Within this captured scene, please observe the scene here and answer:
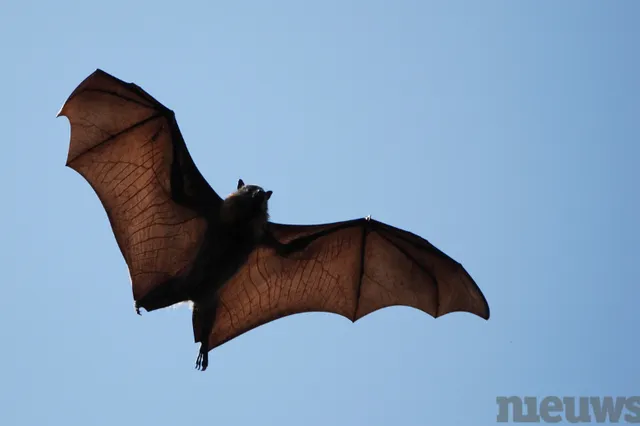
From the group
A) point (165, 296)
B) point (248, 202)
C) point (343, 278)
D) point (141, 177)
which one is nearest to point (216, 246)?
point (248, 202)

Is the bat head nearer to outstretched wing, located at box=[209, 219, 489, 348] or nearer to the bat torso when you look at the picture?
the bat torso

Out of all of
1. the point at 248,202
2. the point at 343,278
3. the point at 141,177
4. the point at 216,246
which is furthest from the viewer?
the point at 343,278

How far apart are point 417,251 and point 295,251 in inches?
65.4

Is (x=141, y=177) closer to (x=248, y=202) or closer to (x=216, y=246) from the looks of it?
(x=216, y=246)

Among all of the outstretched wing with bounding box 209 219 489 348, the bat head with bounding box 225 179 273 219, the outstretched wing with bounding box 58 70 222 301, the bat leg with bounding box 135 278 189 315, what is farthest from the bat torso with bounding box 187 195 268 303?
the outstretched wing with bounding box 209 219 489 348

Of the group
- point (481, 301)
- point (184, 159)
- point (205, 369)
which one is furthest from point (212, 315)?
point (481, 301)

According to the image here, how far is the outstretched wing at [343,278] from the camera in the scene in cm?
2048

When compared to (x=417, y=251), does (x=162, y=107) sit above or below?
above

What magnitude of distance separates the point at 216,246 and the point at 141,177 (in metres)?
1.40

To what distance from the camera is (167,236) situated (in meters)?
20.2

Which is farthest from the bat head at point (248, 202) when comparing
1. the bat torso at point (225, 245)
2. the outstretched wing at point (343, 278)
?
the outstretched wing at point (343, 278)

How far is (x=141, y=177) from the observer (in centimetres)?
2017

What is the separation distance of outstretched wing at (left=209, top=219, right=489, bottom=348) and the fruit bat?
0.04ft

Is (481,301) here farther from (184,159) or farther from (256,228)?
(184,159)
